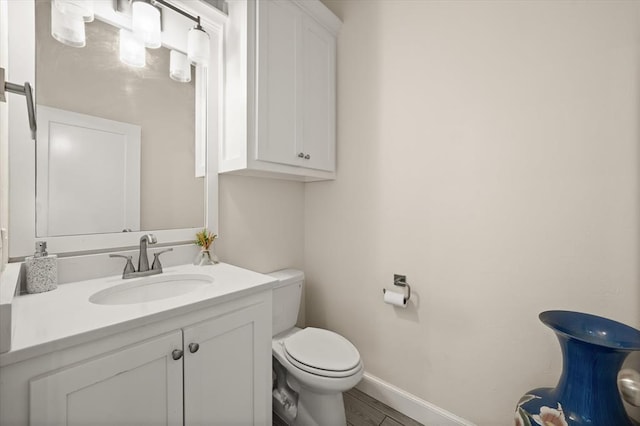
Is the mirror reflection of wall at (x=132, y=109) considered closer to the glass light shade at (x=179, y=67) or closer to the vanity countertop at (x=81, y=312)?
the glass light shade at (x=179, y=67)

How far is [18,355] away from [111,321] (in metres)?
0.17

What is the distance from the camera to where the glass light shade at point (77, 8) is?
102cm

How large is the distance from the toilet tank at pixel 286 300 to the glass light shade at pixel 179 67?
1232 mm

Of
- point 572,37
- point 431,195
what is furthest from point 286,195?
point 572,37

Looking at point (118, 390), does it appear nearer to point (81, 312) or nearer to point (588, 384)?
point (81, 312)

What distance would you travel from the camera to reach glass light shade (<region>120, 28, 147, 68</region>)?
123 centimetres

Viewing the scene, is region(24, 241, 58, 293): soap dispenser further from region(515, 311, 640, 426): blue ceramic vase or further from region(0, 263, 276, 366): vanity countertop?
region(515, 311, 640, 426): blue ceramic vase

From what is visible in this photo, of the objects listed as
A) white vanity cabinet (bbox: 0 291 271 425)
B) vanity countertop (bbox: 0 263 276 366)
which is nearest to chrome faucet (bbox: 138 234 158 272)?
vanity countertop (bbox: 0 263 276 366)

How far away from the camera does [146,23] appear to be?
4.02 feet

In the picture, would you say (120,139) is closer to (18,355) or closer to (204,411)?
(18,355)

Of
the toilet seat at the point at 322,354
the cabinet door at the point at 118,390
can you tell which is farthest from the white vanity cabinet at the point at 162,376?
the toilet seat at the point at 322,354

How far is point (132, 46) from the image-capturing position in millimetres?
1246

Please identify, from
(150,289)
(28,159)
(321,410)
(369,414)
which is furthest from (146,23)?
(369,414)

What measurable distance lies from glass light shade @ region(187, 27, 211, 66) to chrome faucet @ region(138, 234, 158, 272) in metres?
0.94
